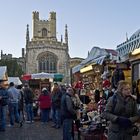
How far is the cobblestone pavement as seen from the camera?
11094mm

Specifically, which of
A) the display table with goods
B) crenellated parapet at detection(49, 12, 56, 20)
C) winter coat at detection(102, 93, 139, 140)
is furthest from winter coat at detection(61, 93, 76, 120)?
crenellated parapet at detection(49, 12, 56, 20)

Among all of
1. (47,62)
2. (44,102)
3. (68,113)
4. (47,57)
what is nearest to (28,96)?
(44,102)

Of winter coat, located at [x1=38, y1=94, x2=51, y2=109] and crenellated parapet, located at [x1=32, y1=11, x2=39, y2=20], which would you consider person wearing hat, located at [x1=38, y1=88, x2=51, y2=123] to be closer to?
winter coat, located at [x1=38, y1=94, x2=51, y2=109]

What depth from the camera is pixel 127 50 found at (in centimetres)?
940

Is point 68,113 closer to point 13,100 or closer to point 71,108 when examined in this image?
point 71,108

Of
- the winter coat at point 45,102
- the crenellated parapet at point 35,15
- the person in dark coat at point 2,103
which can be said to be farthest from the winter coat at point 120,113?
the crenellated parapet at point 35,15

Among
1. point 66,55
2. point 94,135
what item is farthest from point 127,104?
point 66,55

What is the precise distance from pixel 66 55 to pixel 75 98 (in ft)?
242

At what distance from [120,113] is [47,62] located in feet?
256

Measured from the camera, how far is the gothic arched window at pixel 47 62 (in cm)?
8344

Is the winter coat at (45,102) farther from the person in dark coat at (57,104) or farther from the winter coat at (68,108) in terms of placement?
the winter coat at (68,108)

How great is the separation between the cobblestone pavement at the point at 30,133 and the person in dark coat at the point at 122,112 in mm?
5072

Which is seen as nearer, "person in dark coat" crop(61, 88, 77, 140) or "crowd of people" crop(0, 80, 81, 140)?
"person in dark coat" crop(61, 88, 77, 140)

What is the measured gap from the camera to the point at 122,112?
19.4 feet
